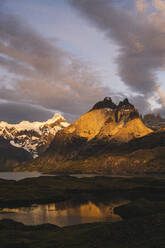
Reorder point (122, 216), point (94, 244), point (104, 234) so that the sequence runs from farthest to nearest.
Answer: point (122, 216)
point (104, 234)
point (94, 244)

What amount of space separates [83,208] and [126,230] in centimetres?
4509

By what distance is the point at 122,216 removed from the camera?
78.2m

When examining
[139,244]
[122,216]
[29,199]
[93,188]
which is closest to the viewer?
[139,244]

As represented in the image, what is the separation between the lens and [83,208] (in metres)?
93.9

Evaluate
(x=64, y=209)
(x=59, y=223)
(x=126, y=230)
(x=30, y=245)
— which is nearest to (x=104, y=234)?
(x=126, y=230)

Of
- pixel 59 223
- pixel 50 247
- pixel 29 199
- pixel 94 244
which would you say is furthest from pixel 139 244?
pixel 29 199

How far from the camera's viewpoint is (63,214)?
83.2 metres

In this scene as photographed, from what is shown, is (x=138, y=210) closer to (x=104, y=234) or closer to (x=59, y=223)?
(x=59, y=223)

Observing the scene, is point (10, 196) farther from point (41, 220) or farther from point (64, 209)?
point (41, 220)

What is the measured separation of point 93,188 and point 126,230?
10386 centimetres

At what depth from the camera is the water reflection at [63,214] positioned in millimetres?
74000

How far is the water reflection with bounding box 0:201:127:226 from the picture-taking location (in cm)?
7400

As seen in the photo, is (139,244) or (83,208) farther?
(83,208)

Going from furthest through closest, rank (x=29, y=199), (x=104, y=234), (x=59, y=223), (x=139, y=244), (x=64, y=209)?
(x=29, y=199) → (x=64, y=209) → (x=59, y=223) → (x=104, y=234) → (x=139, y=244)
